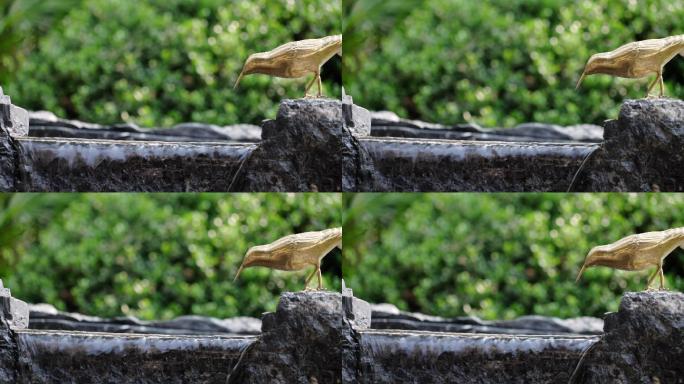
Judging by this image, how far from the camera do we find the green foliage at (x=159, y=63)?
534cm

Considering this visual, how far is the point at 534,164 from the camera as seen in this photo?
4.58 metres

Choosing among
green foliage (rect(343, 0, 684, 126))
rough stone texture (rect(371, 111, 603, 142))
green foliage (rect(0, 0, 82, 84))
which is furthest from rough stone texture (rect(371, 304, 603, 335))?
green foliage (rect(0, 0, 82, 84))

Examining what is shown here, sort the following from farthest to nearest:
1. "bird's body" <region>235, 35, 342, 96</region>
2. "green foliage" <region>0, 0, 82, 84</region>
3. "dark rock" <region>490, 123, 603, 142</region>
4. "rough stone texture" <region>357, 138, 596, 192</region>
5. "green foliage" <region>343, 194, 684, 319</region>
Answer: "green foliage" <region>343, 194, 684, 319</region>, "dark rock" <region>490, 123, 603, 142</region>, "green foliage" <region>0, 0, 82, 84</region>, "bird's body" <region>235, 35, 342, 96</region>, "rough stone texture" <region>357, 138, 596, 192</region>

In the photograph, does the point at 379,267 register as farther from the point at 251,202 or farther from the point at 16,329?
the point at 16,329

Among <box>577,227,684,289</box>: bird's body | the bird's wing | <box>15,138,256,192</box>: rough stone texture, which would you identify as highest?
the bird's wing

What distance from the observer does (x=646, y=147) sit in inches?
176

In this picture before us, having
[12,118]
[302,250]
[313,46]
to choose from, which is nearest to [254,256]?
[302,250]

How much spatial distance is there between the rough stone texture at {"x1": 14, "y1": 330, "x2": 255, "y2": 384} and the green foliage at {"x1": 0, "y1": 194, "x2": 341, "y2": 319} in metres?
0.79

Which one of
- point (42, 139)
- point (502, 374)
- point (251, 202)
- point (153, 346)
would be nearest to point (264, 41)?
point (251, 202)

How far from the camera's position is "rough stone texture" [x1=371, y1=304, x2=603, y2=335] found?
17.1ft

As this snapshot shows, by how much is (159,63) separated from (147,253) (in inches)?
37.7

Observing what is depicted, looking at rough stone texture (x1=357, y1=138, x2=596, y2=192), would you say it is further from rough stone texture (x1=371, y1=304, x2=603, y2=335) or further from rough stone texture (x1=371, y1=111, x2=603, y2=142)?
rough stone texture (x1=371, y1=304, x2=603, y2=335)

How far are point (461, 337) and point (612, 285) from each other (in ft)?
4.66

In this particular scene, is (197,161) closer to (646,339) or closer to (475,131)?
(475,131)
